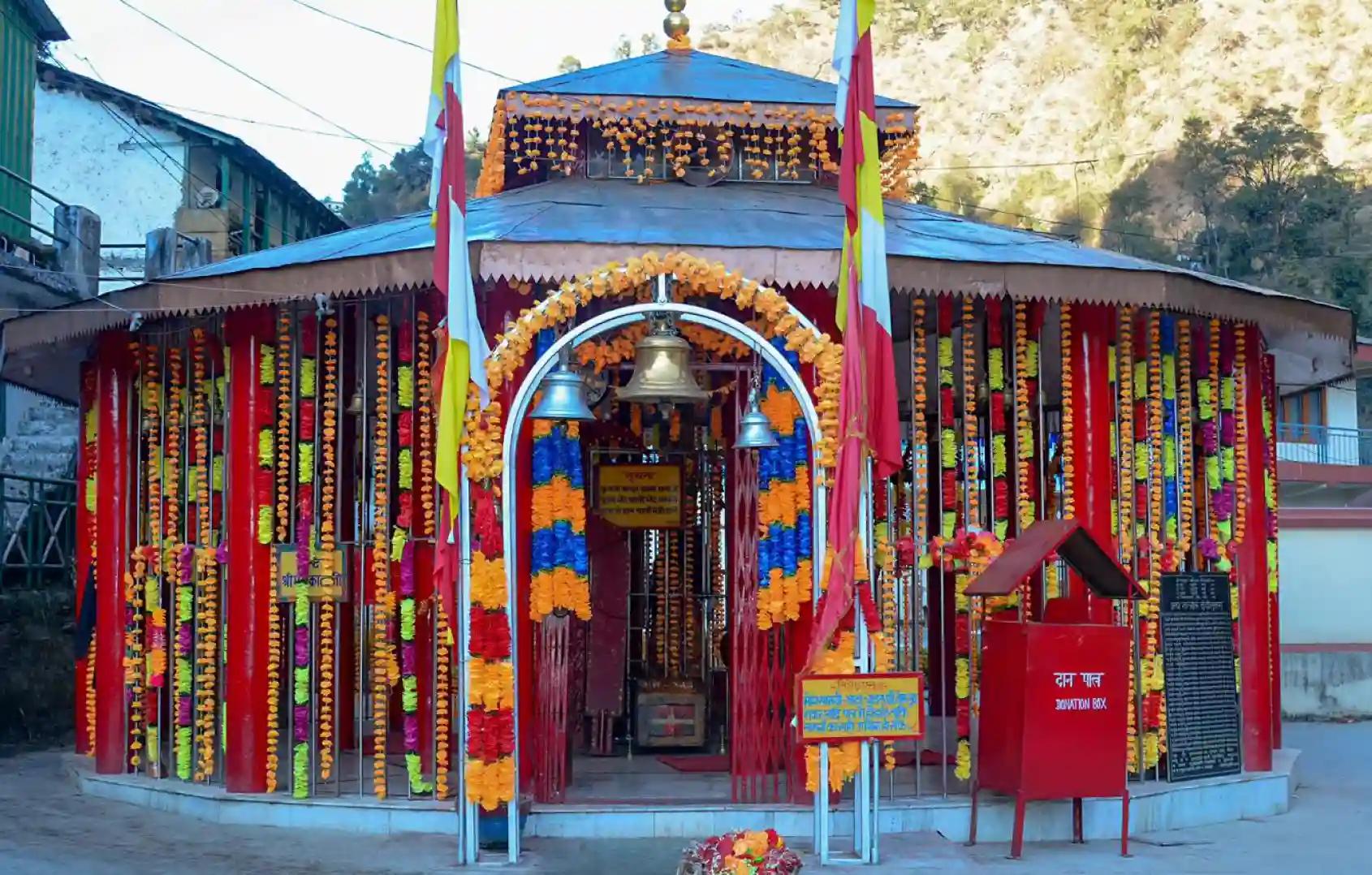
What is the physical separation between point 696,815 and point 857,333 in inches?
134

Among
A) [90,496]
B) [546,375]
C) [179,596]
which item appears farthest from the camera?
[90,496]

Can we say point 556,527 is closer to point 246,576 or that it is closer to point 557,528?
point 557,528

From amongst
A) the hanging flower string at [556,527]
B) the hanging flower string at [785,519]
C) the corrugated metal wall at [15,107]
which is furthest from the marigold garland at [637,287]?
the corrugated metal wall at [15,107]

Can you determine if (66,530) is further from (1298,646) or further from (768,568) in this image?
(1298,646)

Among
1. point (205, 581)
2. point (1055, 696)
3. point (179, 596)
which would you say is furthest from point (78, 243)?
point (1055, 696)

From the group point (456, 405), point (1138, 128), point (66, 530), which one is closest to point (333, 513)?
point (456, 405)

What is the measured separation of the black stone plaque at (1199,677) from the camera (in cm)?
1073

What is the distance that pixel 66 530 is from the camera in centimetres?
1725

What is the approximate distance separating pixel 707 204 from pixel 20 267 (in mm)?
7988

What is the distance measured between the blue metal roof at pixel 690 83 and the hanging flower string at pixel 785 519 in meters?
3.71

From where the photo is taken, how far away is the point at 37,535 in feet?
54.9

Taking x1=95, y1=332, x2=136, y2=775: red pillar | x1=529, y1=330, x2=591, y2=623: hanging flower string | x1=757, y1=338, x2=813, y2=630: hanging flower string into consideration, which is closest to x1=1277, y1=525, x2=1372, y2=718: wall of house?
x1=757, y1=338, x2=813, y2=630: hanging flower string

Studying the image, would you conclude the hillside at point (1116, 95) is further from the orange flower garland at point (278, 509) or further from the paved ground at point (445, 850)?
the orange flower garland at point (278, 509)

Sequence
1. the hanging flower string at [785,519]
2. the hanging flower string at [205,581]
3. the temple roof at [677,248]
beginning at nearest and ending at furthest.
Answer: the temple roof at [677,248] < the hanging flower string at [785,519] < the hanging flower string at [205,581]
